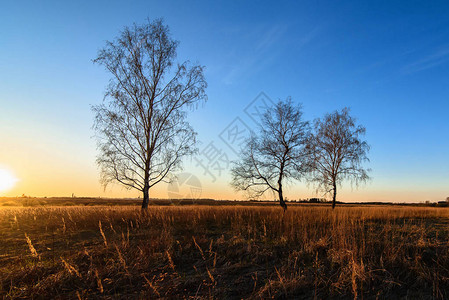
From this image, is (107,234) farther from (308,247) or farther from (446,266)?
(446,266)

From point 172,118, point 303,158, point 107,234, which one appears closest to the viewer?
point 107,234

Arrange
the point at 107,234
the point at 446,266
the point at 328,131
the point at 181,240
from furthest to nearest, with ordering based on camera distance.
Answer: the point at 328,131
the point at 107,234
the point at 181,240
the point at 446,266

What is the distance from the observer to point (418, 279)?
347 centimetres

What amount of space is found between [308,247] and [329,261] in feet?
2.05

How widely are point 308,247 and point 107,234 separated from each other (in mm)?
6354

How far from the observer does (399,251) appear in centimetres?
444

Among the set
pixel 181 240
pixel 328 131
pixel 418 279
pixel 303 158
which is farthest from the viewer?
pixel 328 131

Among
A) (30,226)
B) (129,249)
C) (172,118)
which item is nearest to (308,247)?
(129,249)

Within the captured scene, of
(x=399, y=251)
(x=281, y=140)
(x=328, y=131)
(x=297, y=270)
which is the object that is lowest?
(x=297, y=270)

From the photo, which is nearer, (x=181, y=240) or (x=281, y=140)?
(x=181, y=240)

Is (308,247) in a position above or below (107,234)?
above

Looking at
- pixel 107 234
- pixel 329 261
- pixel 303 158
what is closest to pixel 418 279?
pixel 329 261

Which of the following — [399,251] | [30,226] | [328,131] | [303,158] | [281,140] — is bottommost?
[30,226]

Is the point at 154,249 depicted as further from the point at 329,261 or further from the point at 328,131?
the point at 328,131
